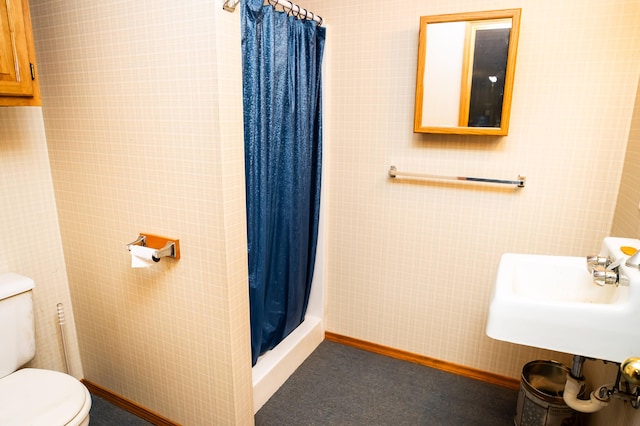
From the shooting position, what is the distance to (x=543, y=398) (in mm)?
1635

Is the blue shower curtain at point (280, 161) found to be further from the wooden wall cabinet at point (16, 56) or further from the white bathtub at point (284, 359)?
the wooden wall cabinet at point (16, 56)

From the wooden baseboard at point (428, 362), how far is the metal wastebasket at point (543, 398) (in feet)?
0.90

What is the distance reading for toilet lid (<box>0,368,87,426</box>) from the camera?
133 cm

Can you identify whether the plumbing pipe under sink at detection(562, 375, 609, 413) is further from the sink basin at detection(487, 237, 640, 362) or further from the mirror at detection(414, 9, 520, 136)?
the mirror at detection(414, 9, 520, 136)

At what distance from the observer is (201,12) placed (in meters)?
1.29

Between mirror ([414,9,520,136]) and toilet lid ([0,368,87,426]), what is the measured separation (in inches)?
71.6

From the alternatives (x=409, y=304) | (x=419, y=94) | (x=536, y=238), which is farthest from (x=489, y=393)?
(x=419, y=94)

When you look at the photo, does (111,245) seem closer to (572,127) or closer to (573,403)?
(573,403)

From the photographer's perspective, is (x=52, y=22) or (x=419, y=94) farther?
(x=419, y=94)

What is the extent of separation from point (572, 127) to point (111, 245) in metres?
2.07

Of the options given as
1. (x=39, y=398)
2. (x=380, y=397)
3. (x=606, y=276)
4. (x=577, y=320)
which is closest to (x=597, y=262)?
(x=606, y=276)

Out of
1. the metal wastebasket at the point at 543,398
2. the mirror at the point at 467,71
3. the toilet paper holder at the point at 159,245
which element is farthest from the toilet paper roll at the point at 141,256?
the metal wastebasket at the point at 543,398

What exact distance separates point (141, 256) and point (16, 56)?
0.79m

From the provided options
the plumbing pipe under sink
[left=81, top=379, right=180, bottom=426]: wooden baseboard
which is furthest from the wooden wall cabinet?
the plumbing pipe under sink
